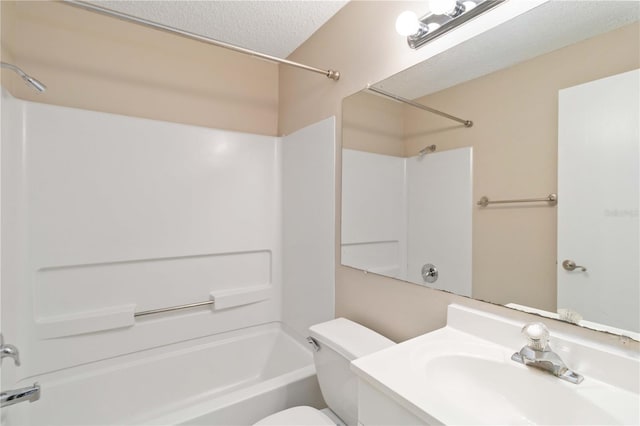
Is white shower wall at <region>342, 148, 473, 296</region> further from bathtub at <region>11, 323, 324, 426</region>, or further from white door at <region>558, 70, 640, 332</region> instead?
bathtub at <region>11, 323, 324, 426</region>

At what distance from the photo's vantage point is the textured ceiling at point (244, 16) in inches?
61.4

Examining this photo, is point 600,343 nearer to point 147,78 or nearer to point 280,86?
point 280,86

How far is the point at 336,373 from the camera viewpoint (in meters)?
1.21

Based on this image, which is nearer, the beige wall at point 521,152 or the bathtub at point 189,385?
the beige wall at point 521,152

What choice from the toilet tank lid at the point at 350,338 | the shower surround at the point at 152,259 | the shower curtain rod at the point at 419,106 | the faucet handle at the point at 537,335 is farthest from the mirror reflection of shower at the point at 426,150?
the toilet tank lid at the point at 350,338

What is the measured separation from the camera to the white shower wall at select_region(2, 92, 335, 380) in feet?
4.68

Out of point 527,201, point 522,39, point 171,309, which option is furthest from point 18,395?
point 522,39

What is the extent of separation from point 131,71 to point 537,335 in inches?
93.6

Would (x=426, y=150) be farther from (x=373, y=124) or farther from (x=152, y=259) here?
(x=152, y=259)

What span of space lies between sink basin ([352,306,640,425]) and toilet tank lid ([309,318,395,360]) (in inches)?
12.7

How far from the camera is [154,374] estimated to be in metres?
1.69

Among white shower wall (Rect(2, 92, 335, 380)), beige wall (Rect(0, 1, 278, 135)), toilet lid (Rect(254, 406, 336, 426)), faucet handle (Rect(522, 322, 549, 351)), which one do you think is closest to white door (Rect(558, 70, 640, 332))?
faucet handle (Rect(522, 322, 549, 351))

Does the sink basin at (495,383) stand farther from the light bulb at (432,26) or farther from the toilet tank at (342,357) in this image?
the light bulb at (432,26)

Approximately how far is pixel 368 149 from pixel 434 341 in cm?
93
